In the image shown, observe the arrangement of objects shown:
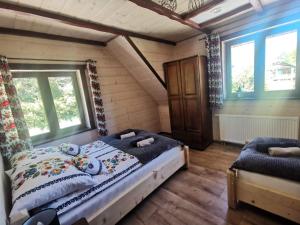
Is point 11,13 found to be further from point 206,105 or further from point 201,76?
point 206,105

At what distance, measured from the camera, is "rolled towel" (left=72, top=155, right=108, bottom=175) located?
166 centimetres

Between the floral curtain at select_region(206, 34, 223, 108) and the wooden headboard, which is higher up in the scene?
the floral curtain at select_region(206, 34, 223, 108)

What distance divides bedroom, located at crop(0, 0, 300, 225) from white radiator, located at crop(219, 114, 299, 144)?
0.02 m

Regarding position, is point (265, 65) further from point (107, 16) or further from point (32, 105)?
point (32, 105)

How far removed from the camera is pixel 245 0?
205 cm

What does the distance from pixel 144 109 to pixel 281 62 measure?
2.84m

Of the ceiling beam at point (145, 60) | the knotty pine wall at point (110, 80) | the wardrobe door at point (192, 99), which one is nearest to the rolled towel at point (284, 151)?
the wardrobe door at point (192, 99)

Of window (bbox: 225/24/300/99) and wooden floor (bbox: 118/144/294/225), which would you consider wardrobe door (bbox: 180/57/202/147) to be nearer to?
window (bbox: 225/24/300/99)

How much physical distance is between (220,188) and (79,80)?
2916 mm

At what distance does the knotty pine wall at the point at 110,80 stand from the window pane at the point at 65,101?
1.21 ft

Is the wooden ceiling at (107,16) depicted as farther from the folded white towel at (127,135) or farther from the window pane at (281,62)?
the folded white towel at (127,135)

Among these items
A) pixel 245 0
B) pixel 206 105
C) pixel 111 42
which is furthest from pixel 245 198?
pixel 111 42

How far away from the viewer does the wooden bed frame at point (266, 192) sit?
1.38 meters

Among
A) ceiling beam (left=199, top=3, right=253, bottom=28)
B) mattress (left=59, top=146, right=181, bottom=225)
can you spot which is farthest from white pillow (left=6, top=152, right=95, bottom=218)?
ceiling beam (left=199, top=3, right=253, bottom=28)
